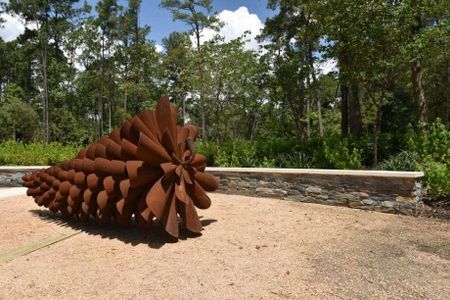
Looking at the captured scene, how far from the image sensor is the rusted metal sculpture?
5238 millimetres

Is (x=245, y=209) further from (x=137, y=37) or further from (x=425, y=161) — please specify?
(x=137, y=37)

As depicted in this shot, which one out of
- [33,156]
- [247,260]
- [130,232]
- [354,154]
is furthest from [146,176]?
[33,156]

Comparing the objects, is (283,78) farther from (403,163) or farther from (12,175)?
(12,175)

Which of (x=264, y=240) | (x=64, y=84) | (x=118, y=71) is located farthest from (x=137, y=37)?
(x=264, y=240)

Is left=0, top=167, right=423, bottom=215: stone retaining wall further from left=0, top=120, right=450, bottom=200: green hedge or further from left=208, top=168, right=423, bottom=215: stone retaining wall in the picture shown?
left=0, top=120, right=450, bottom=200: green hedge

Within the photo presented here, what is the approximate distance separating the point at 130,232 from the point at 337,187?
378 centimetres

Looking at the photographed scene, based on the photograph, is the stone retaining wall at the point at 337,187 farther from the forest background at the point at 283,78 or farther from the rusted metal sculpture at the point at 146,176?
the rusted metal sculpture at the point at 146,176

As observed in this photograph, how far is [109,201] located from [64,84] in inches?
1424

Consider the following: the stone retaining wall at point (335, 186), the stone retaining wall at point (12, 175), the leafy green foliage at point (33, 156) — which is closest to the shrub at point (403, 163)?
the stone retaining wall at point (335, 186)

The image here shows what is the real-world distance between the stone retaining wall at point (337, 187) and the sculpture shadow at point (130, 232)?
2.21 metres

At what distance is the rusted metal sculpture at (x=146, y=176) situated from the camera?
17.2ft

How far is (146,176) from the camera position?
5301 millimetres

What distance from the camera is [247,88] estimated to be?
50.9 ft

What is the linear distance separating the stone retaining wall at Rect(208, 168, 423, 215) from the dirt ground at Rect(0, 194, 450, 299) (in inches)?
12.5
